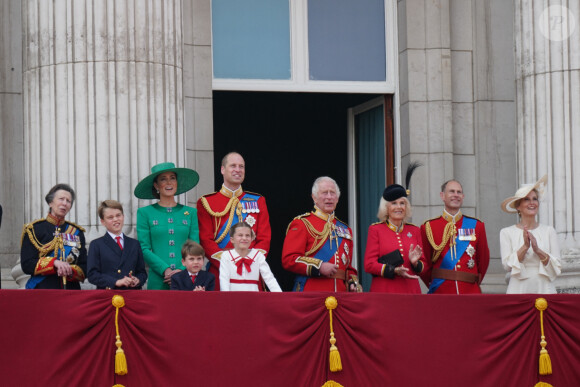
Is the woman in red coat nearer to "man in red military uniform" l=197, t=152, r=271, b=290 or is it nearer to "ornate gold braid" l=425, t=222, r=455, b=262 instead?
"ornate gold braid" l=425, t=222, r=455, b=262

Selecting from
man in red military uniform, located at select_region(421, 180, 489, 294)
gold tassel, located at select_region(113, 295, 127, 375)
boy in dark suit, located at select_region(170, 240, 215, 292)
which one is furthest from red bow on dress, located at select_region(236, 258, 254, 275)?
man in red military uniform, located at select_region(421, 180, 489, 294)

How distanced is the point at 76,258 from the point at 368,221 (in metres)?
5.57

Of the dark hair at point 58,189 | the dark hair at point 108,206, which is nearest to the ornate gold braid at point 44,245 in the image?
the dark hair at point 58,189

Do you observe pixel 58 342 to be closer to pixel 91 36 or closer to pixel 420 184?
pixel 91 36

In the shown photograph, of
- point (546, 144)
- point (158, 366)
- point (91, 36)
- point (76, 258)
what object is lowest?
point (158, 366)

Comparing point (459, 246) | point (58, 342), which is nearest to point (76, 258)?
point (58, 342)

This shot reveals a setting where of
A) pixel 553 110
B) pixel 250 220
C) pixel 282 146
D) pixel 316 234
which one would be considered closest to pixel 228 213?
pixel 250 220

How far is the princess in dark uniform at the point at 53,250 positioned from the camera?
40.5ft

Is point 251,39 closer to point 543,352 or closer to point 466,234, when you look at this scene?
point 466,234

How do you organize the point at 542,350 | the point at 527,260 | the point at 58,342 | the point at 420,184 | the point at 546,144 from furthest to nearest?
the point at 420,184
the point at 546,144
the point at 527,260
the point at 542,350
the point at 58,342

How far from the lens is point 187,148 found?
51.2ft

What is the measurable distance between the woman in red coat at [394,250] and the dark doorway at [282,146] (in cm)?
692

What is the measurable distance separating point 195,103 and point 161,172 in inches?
102

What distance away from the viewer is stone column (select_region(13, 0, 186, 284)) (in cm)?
1370
